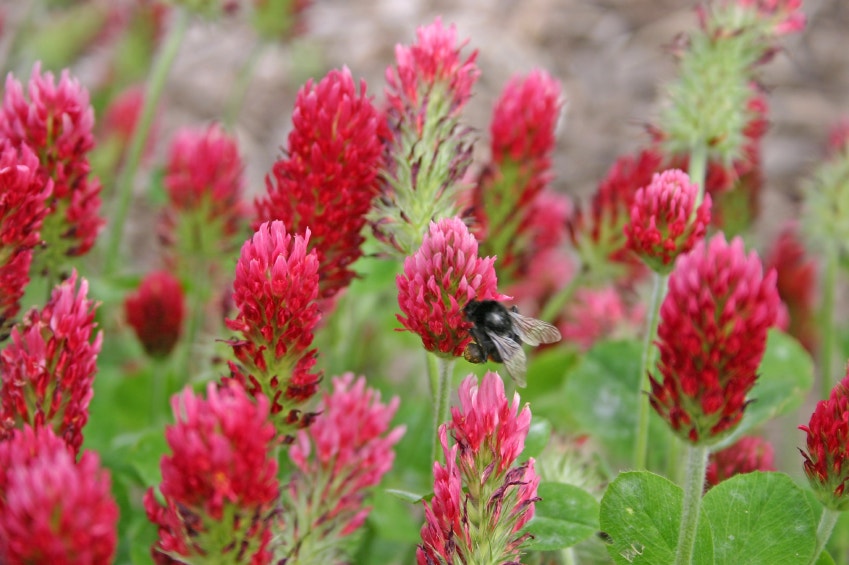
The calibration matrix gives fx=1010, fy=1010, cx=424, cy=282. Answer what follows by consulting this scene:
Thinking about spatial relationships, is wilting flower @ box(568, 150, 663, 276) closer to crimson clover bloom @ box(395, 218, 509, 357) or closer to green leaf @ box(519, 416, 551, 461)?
green leaf @ box(519, 416, 551, 461)

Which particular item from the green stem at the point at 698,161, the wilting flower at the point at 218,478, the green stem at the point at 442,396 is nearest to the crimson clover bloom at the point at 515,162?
the green stem at the point at 698,161

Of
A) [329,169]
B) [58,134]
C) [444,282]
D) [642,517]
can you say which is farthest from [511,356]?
[58,134]

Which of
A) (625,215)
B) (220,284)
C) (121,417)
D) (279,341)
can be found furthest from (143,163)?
(279,341)

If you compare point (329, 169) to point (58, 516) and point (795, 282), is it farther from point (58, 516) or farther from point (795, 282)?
point (795, 282)

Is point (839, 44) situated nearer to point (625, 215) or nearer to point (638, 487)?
point (625, 215)

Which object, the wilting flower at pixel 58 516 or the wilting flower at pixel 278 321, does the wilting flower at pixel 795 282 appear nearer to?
the wilting flower at pixel 278 321

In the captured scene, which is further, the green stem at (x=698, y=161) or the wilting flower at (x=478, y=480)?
the green stem at (x=698, y=161)

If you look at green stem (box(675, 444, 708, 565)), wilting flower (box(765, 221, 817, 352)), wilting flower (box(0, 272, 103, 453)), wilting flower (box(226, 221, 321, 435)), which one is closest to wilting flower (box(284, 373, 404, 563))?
wilting flower (box(226, 221, 321, 435))
